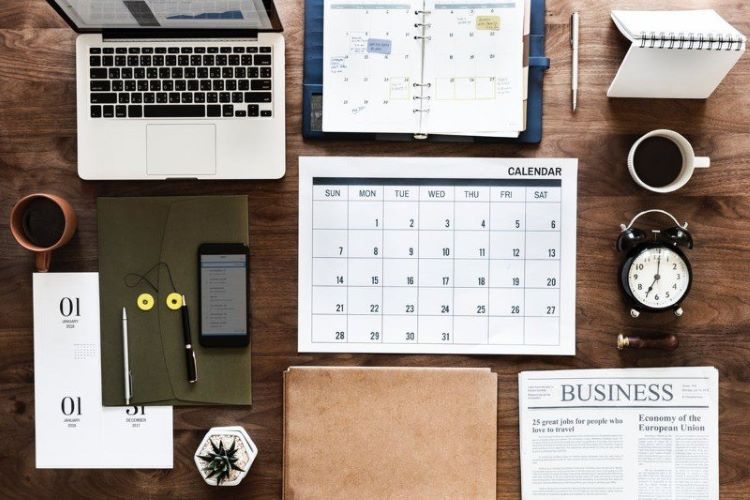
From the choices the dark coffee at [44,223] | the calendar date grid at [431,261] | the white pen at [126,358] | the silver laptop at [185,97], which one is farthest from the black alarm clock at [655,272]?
the dark coffee at [44,223]

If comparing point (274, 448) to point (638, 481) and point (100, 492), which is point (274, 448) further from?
point (638, 481)

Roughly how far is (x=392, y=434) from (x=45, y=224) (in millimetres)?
693

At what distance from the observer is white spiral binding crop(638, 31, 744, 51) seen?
0.86m

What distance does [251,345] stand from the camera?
98cm

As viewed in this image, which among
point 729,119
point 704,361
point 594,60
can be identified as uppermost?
point 594,60

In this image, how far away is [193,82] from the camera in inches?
37.4

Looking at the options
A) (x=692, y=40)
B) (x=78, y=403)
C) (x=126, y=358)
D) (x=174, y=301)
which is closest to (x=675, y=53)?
(x=692, y=40)

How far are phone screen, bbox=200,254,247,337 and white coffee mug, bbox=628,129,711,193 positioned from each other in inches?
26.4

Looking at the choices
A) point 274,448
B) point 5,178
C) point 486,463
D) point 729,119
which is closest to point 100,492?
point 274,448

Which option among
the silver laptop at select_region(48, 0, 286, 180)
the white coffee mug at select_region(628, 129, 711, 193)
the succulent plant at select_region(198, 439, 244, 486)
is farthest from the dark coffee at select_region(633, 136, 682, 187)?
the succulent plant at select_region(198, 439, 244, 486)

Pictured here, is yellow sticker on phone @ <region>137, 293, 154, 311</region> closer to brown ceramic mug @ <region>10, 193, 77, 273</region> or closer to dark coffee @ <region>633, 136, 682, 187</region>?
brown ceramic mug @ <region>10, 193, 77, 273</region>

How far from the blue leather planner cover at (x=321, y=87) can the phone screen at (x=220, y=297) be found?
26 centimetres

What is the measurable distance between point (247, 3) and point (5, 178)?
20.6 inches

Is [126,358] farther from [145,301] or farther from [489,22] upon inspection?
[489,22]
